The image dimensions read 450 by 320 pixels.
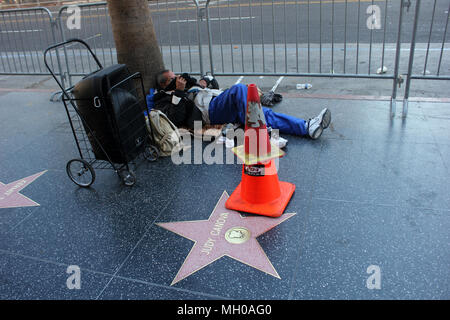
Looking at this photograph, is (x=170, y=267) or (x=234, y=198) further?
(x=234, y=198)

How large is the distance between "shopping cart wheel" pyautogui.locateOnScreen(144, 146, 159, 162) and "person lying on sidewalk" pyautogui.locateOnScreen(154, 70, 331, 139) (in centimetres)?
62

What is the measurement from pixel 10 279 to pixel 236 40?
9.26 meters

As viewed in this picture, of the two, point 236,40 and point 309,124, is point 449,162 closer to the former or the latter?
point 309,124

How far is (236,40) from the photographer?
11.3m

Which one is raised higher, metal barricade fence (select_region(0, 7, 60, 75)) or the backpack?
metal barricade fence (select_region(0, 7, 60, 75))

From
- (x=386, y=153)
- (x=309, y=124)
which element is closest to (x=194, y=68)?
(x=309, y=124)

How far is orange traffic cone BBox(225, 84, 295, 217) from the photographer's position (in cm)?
380

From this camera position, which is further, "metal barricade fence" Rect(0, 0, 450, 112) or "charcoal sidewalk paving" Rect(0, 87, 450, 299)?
"metal barricade fence" Rect(0, 0, 450, 112)

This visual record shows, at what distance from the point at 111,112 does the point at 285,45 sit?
3204 millimetres

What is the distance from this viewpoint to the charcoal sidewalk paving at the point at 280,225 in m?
2.98

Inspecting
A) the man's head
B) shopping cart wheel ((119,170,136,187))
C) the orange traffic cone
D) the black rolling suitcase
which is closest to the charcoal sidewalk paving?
shopping cart wheel ((119,170,136,187))

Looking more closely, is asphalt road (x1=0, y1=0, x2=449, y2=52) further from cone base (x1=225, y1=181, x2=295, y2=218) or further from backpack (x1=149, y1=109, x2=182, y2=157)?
cone base (x1=225, y1=181, x2=295, y2=218)

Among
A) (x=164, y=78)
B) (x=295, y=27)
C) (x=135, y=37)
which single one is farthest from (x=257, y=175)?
(x=295, y=27)

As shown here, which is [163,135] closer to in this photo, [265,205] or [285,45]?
[265,205]
